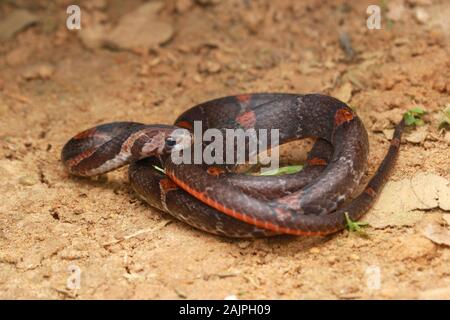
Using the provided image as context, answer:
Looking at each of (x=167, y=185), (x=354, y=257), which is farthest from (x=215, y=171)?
(x=354, y=257)

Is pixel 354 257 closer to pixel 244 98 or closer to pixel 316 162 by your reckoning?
pixel 316 162

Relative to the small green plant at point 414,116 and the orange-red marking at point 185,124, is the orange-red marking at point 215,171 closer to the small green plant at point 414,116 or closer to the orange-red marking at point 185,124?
the orange-red marking at point 185,124

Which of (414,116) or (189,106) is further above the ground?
(189,106)

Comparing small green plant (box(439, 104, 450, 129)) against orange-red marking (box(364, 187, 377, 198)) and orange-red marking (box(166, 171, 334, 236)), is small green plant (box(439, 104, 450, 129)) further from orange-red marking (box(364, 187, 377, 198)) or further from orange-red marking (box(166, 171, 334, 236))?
orange-red marking (box(166, 171, 334, 236))

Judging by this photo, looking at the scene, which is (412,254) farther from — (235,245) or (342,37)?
(342,37)

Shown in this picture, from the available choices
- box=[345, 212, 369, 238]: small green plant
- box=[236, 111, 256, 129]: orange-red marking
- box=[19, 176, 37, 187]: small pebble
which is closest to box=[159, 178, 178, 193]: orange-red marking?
box=[236, 111, 256, 129]: orange-red marking

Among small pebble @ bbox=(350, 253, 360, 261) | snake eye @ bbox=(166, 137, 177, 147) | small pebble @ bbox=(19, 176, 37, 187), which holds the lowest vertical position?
small pebble @ bbox=(350, 253, 360, 261)
